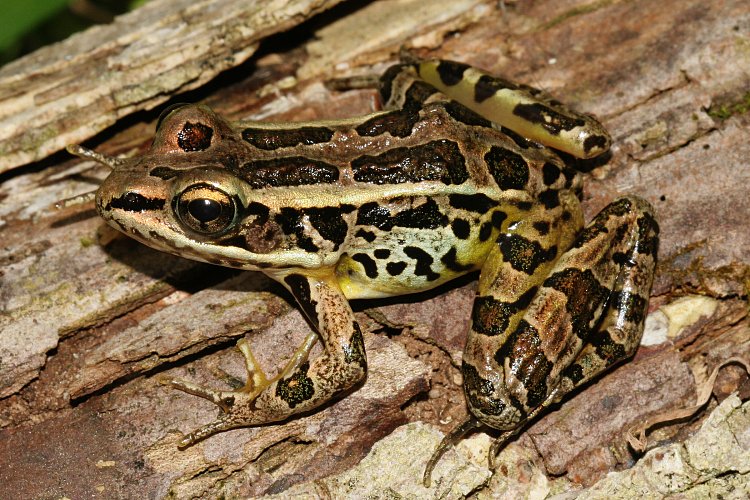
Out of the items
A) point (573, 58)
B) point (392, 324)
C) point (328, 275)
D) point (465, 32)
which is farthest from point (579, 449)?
point (465, 32)

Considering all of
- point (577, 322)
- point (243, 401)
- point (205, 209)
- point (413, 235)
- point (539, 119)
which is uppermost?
point (205, 209)

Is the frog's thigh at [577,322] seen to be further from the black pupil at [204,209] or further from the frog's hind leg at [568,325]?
the black pupil at [204,209]

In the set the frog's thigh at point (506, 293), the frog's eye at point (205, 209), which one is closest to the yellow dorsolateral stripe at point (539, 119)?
the frog's thigh at point (506, 293)

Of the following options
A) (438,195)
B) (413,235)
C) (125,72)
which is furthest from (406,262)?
(125,72)

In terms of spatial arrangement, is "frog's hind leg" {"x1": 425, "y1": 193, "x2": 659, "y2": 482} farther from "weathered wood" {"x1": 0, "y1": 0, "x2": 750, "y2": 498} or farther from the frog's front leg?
the frog's front leg

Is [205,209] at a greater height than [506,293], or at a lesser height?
greater

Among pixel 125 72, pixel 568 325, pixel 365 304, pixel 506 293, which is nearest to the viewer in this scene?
pixel 568 325

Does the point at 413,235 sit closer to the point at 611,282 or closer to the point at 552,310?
the point at 552,310

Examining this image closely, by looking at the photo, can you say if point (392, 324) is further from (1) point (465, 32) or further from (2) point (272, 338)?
(1) point (465, 32)
